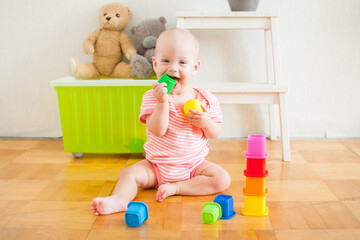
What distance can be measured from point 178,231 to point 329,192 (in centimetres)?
48

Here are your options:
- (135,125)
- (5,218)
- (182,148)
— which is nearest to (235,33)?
(135,125)

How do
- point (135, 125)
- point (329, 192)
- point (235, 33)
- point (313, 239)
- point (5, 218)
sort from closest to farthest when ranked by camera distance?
point (313, 239) < point (5, 218) < point (329, 192) < point (135, 125) < point (235, 33)

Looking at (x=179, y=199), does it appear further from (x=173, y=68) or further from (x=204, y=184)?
(x=173, y=68)

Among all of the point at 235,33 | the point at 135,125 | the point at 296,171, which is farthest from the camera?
the point at 235,33

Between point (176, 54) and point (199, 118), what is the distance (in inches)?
7.3

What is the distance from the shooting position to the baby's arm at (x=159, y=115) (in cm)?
113

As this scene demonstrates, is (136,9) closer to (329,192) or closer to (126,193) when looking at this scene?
(126,193)

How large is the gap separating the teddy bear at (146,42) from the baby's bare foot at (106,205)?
0.62 meters

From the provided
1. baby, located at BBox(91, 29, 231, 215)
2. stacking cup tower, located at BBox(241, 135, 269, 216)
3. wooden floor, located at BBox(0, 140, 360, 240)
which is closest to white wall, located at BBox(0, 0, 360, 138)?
wooden floor, located at BBox(0, 140, 360, 240)

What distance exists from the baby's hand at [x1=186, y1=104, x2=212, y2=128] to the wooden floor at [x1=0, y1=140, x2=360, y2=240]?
0.20m

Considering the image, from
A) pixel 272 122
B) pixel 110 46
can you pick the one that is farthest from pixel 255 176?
pixel 110 46

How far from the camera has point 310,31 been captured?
176 cm

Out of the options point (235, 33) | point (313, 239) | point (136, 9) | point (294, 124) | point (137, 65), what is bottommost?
point (313, 239)

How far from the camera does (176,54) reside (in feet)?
3.94
